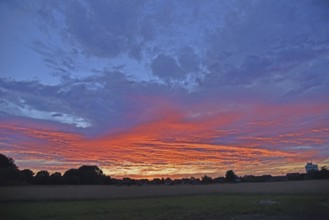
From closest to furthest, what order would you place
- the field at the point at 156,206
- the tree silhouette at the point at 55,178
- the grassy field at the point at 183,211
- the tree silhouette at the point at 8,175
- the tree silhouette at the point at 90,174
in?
the grassy field at the point at 183,211, the field at the point at 156,206, the tree silhouette at the point at 8,175, the tree silhouette at the point at 55,178, the tree silhouette at the point at 90,174

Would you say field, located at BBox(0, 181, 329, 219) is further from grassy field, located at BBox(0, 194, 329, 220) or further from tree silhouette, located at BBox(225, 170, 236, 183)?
tree silhouette, located at BBox(225, 170, 236, 183)

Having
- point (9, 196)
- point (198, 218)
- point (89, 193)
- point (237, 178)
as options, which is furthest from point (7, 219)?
point (237, 178)

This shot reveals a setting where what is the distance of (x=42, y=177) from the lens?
332ft

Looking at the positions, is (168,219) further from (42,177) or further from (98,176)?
(98,176)

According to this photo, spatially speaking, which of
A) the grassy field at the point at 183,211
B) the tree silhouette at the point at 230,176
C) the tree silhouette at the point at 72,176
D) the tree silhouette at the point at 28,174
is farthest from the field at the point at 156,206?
the tree silhouette at the point at 230,176

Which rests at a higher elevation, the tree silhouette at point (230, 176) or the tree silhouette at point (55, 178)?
the tree silhouette at point (230, 176)

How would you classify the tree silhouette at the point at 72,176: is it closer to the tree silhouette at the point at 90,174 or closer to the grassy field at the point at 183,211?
the tree silhouette at the point at 90,174

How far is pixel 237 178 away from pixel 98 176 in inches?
2875

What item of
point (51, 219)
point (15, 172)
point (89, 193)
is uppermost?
point (15, 172)

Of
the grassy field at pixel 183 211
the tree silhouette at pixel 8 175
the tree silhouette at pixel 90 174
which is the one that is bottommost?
the grassy field at pixel 183 211

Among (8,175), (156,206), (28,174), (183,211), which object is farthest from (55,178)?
(183,211)

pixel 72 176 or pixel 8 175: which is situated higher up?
pixel 72 176

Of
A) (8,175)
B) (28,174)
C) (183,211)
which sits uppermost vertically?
(28,174)

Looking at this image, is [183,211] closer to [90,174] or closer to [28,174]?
[28,174]
